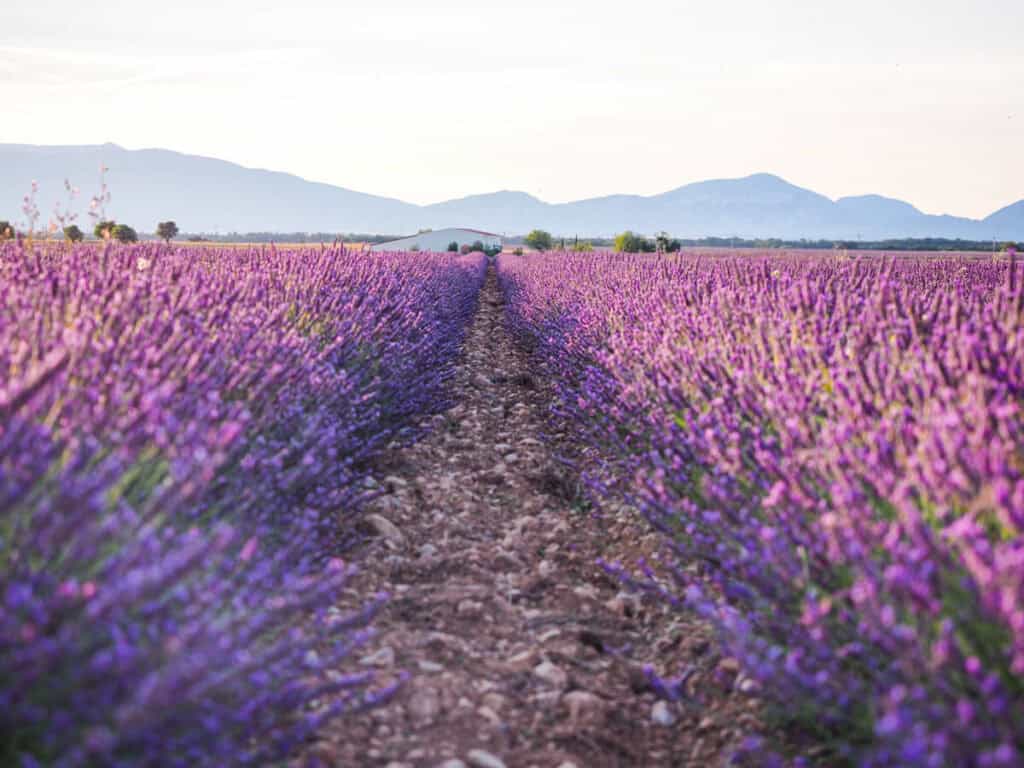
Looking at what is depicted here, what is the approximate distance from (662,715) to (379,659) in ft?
3.02

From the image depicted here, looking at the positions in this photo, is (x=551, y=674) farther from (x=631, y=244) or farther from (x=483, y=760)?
(x=631, y=244)

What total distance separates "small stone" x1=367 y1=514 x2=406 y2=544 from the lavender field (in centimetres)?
4

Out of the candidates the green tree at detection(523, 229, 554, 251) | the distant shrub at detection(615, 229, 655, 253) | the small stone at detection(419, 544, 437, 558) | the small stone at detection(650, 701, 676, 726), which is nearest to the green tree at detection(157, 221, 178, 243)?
the small stone at detection(419, 544, 437, 558)

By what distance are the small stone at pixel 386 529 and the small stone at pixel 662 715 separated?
1707mm

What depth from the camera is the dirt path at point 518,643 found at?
8.49 feet

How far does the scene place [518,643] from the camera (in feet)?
10.8

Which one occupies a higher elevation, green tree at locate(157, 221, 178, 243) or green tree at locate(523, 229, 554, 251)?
green tree at locate(523, 229, 554, 251)

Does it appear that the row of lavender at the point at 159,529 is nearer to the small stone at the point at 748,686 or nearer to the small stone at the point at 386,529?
the small stone at the point at 386,529

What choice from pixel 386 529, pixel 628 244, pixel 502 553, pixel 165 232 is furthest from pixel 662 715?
pixel 628 244

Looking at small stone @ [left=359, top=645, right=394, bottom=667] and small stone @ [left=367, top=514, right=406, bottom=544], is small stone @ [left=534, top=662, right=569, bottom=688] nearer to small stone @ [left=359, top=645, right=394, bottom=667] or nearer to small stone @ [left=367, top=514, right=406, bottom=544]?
small stone @ [left=359, top=645, right=394, bottom=667]

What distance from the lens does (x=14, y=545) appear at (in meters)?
1.84

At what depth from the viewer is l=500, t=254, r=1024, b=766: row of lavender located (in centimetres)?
165

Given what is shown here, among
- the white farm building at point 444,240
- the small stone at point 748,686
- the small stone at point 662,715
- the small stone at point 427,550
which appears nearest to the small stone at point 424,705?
the small stone at point 662,715

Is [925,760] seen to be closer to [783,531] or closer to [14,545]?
[783,531]
